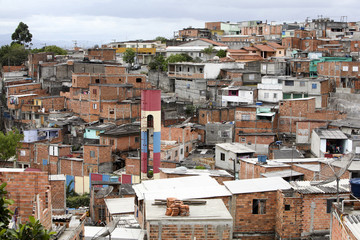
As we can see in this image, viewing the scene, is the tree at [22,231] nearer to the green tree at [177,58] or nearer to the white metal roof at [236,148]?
the white metal roof at [236,148]

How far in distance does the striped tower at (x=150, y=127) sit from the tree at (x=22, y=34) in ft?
163

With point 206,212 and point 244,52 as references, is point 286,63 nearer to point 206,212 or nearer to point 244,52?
point 244,52

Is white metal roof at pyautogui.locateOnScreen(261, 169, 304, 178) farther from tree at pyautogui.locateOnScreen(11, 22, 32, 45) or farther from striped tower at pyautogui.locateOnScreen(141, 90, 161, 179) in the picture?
tree at pyautogui.locateOnScreen(11, 22, 32, 45)

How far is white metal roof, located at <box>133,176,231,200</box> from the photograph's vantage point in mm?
11844

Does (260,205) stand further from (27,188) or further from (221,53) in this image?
(221,53)

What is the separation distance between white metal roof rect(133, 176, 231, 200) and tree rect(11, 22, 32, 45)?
6235 cm

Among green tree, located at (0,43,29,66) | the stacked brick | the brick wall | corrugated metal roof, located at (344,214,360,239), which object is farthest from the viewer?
green tree, located at (0,43,29,66)

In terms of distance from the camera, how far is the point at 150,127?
26000 mm

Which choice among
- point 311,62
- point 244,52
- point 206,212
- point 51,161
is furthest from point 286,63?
point 206,212

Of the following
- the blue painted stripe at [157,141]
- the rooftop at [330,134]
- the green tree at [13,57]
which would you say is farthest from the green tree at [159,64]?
the blue painted stripe at [157,141]

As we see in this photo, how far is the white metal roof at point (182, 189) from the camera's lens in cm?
1184

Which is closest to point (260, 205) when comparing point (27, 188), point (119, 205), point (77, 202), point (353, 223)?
point (353, 223)

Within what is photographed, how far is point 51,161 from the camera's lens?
32.8m

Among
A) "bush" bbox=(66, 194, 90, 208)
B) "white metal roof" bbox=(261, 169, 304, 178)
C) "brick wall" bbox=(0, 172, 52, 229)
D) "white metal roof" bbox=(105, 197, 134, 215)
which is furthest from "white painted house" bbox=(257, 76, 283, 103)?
"brick wall" bbox=(0, 172, 52, 229)
